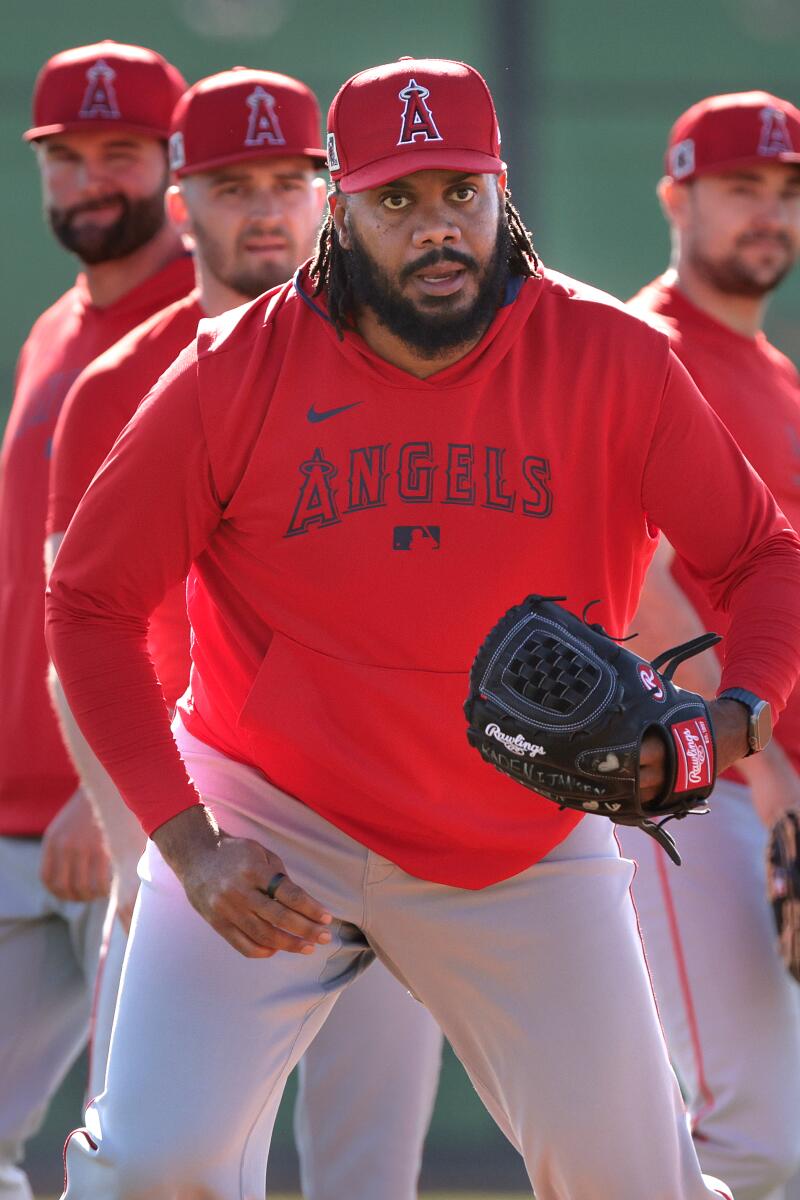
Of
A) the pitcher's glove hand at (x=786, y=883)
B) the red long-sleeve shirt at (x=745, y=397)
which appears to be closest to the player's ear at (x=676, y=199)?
the red long-sleeve shirt at (x=745, y=397)

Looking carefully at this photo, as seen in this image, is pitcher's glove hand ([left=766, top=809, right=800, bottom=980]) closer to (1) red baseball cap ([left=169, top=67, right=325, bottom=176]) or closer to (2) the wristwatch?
(2) the wristwatch

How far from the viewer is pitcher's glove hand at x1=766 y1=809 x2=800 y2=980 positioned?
13.1 ft

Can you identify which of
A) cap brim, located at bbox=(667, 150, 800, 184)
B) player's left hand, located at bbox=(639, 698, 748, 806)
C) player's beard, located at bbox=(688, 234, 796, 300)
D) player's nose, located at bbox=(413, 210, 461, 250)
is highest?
player's nose, located at bbox=(413, 210, 461, 250)

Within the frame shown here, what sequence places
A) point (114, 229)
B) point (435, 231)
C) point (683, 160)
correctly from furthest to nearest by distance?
point (683, 160) → point (114, 229) → point (435, 231)

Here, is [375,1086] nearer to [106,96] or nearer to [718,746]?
[718,746]

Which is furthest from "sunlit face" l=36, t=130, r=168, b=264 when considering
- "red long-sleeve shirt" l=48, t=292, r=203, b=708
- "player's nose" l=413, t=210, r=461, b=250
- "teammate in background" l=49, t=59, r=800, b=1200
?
"player's nose" l=413, t=210, r=461, b=250

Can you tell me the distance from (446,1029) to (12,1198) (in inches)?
62.0

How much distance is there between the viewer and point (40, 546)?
431 centimetres

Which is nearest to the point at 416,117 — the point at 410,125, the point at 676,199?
the point at 410,125

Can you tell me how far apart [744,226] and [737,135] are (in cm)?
22

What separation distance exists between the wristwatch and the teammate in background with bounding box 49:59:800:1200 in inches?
0.8

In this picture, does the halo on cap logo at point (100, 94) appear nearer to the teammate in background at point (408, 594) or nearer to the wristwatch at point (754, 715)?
the teammate in background at point (408, 594)

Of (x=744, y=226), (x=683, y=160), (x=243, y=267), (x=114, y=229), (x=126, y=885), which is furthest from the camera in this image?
(x=683, y=160)

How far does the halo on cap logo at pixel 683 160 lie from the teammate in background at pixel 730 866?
184 mm
